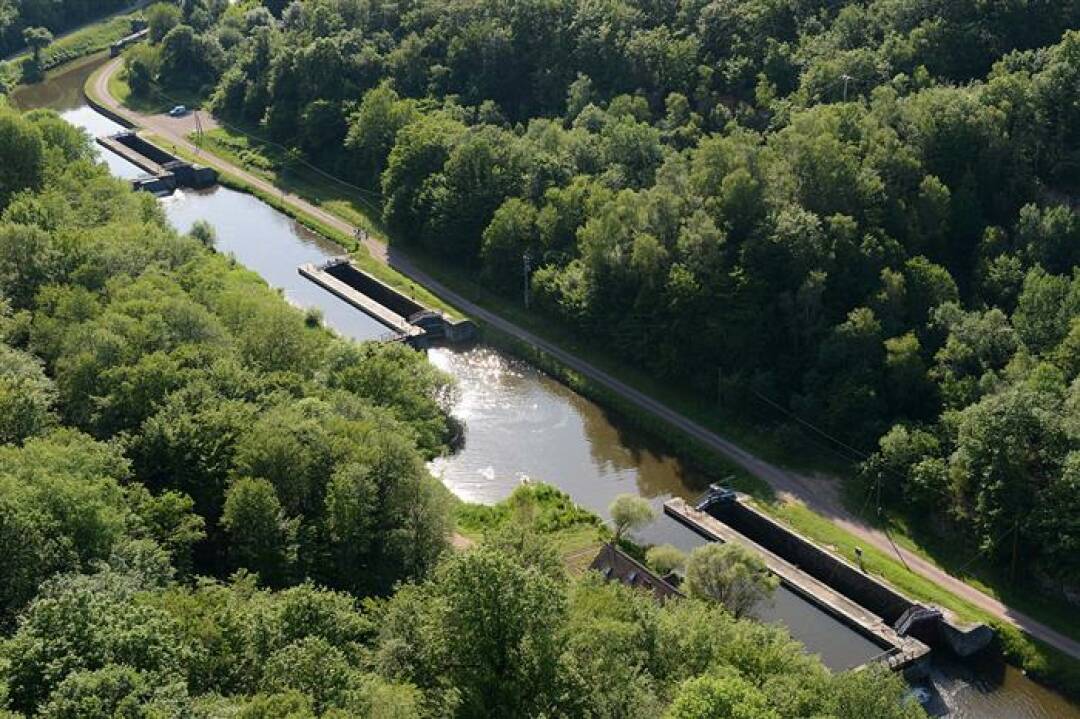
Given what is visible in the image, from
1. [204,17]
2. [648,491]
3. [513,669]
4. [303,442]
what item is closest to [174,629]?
[513,669]

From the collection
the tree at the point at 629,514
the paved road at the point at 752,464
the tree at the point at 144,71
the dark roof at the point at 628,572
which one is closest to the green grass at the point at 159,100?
the tree at the point at 144,71

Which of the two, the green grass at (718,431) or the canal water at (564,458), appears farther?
the green grass at (718,431)

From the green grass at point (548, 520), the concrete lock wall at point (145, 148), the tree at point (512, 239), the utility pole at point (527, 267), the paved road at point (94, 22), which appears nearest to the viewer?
the green grass at point (548, 520)

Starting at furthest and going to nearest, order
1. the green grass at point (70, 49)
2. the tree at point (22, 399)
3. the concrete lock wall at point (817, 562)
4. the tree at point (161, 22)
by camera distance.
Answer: the green grass at point (70, 49) → the tree at point (161, 22) → the concrete lock wall at point (817, 562) → the tree at point (22, 399)

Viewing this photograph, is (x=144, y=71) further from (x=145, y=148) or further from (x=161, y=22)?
(x=145, y=148)

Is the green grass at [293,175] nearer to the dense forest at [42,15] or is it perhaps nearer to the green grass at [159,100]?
the green grass at [159,100]

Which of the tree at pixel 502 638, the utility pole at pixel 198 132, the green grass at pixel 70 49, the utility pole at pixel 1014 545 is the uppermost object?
the tree at pixel 502 638
